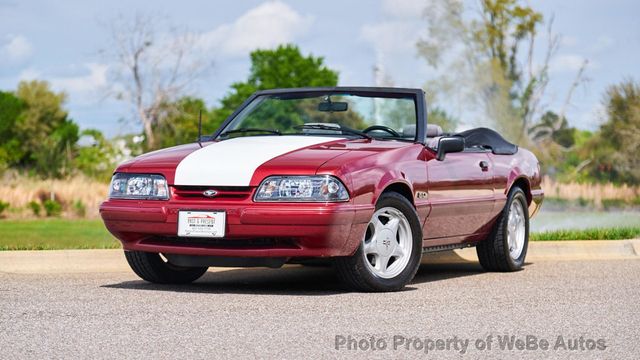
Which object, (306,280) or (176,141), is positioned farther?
(176,141)

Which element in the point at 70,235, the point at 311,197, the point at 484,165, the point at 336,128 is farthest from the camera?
the point at 70,235

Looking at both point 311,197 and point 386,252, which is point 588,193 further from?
point 311,197

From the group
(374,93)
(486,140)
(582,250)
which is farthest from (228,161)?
(582,250)

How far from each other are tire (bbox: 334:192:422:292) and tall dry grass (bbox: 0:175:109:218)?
14.4 meters

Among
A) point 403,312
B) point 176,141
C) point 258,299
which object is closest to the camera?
point 403,312

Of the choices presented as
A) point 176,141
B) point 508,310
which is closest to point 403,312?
point 508,310

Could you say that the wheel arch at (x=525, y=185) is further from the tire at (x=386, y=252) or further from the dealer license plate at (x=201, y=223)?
the dealer license plate at (x=201, y=223)

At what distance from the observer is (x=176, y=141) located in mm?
38719

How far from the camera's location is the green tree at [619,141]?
3400 cm

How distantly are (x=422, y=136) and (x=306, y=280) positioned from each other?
1484 millimetres

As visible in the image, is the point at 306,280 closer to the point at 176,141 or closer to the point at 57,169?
the point at 57,169

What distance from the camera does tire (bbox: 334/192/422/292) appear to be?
854cm

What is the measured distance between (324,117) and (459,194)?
1.42 metres

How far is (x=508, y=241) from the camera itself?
10.8 metres
